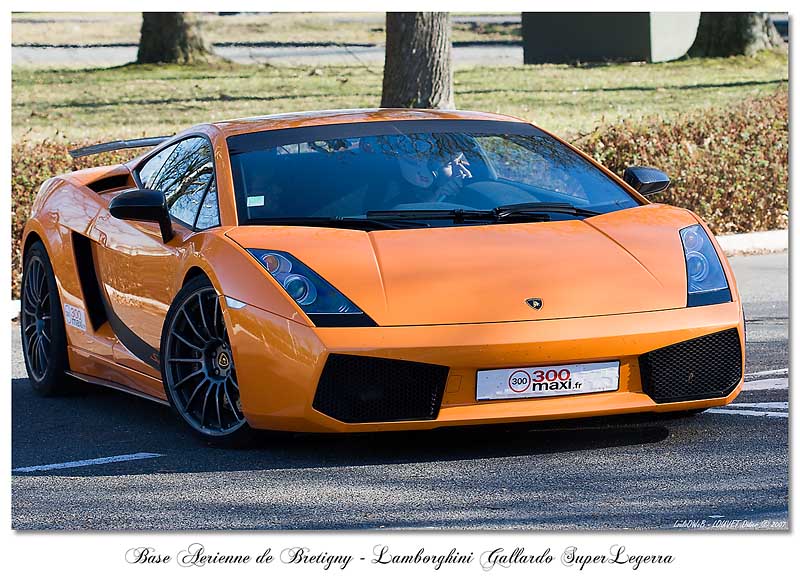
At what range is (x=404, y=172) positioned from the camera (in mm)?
6492

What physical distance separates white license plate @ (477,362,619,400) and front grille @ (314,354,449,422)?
0.58ft

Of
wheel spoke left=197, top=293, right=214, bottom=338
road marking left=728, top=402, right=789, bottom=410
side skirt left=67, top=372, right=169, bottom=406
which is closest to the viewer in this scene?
wheel spoke left=197, top=293, right=214, bottom=338

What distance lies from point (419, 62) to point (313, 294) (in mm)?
9258

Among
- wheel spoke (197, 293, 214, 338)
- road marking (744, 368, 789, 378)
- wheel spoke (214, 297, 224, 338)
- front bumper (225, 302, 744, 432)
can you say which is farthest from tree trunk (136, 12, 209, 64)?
front bumper (225, 302, 744, 432)

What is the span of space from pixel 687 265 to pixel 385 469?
1435 millimetres

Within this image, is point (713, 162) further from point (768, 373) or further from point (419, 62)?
point (768, 373)

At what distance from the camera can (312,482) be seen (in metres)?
5.41

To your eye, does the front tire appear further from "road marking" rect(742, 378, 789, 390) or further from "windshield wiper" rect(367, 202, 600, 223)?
"road marking" rect(742, 378, 789, 390)

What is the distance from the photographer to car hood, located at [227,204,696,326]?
18.0 feet

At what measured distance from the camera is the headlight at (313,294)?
542 cm

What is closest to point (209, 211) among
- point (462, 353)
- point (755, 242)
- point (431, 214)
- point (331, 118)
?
point (331, 118)

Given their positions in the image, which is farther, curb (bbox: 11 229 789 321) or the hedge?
the hedge

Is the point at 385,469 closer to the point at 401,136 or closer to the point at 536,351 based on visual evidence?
the point at 536,351

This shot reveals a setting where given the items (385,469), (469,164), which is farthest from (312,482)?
(469,164)
